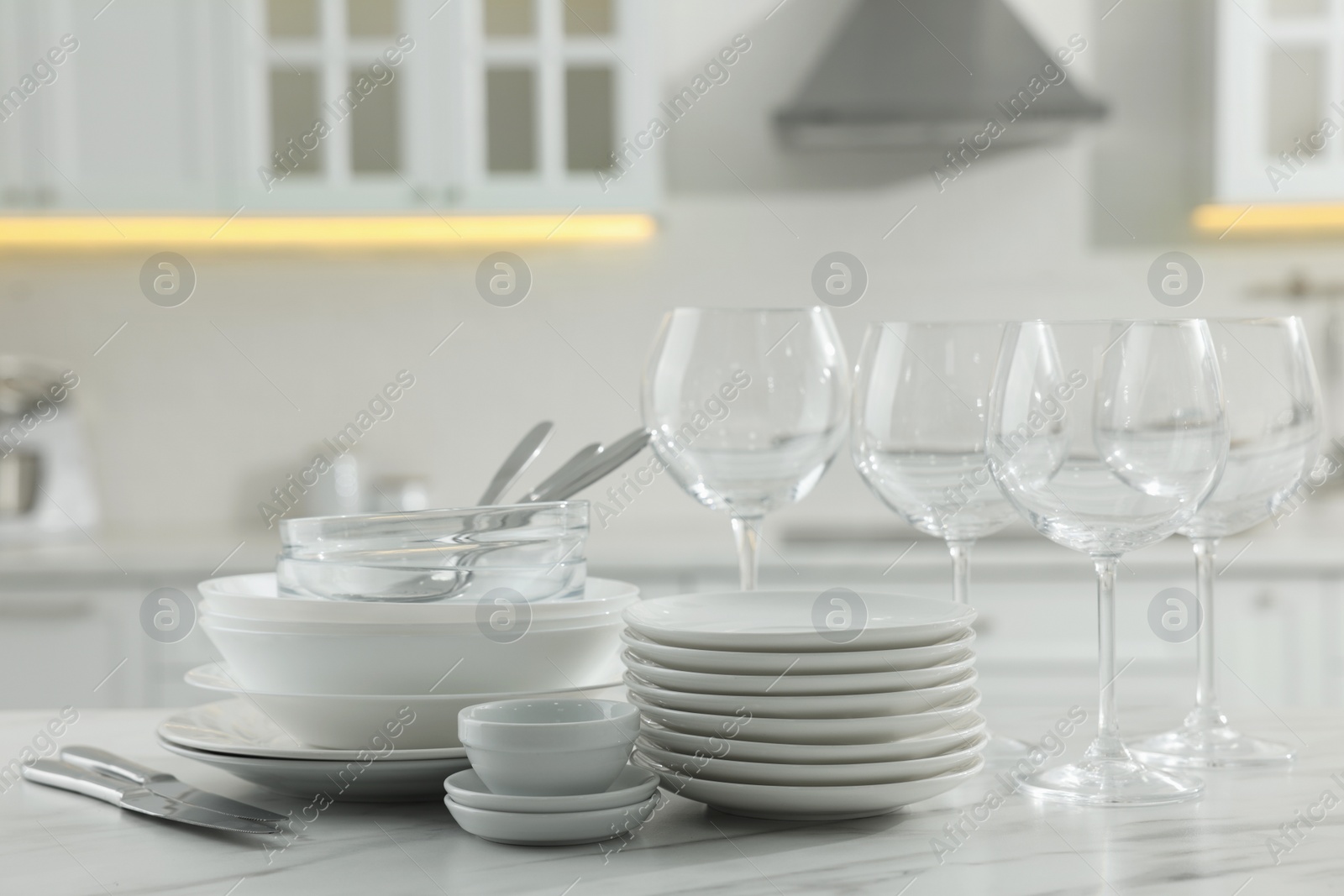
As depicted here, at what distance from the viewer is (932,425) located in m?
0.82

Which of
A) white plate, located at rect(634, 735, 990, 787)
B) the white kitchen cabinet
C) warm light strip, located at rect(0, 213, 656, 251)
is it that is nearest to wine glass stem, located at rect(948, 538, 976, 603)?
white plate, located at rect(634, 735, 990, 787)

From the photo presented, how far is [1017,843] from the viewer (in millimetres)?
624

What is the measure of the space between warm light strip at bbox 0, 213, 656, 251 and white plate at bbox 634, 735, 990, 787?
194 centimetres

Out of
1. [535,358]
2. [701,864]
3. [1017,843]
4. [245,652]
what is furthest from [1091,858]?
[535,358]

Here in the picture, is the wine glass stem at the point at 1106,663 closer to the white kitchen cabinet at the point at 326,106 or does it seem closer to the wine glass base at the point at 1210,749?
the wine glass base at the point at 1210,749

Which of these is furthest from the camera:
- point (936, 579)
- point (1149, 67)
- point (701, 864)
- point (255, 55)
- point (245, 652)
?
point (1149, 67)

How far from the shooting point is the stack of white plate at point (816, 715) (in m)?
0.64

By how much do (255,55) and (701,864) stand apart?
83.8 inches

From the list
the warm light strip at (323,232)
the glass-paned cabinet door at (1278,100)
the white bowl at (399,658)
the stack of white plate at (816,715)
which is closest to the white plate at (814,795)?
the stack of white plate at (816,715)

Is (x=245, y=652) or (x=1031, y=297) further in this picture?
(x=1031, y=297)

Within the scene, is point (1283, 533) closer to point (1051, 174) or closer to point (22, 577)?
point (1051, 174)

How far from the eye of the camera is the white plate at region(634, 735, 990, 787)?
636 mm

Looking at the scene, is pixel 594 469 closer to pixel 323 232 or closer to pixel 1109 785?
pixel 1109 785

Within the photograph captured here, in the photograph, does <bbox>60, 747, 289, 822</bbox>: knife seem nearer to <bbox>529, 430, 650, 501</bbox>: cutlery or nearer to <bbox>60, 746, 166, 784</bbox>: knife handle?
<bbox>60, 746, 166, 784</bbox>: knife handle
